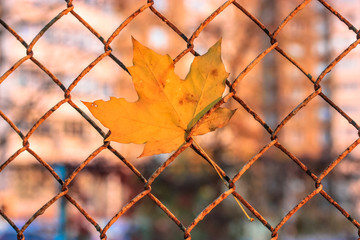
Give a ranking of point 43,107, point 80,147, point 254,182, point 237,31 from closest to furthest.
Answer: point 254,182 < point 43,107 < point 237,31 < point 80,147

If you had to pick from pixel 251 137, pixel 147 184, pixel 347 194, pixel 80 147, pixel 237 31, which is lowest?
pixel 147 184

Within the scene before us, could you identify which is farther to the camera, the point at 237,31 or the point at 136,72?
the point at 237,31

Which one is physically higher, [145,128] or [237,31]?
[237,31]

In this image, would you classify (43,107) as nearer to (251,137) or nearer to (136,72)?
(251,137)

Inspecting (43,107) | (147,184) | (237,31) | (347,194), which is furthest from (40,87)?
(147,184)

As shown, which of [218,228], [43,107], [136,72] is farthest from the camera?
[43,107]

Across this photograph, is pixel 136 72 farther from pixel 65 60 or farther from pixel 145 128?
pixel 65 60
